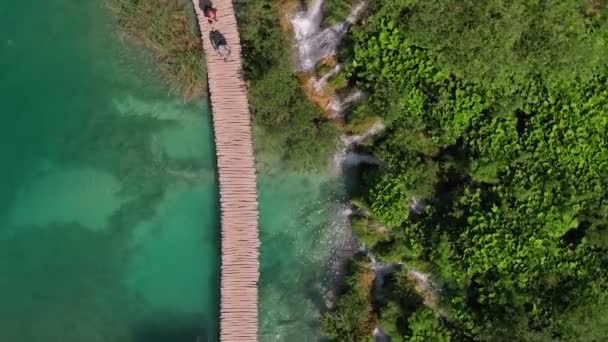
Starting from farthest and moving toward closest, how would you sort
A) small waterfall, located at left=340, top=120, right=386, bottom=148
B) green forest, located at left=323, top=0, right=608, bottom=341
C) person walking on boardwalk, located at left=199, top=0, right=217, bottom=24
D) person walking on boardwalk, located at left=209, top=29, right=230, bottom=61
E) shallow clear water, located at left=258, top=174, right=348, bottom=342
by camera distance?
shallow clear water, located at left=258, top=174, right=348, bottom=342
small waterfall, located at left=340, top=120, right=386, bottom=148
person walking on boardwalk, located at left=209, top=29, right=230, bottom=61
person walking on boardwalk, located at left=199, top=0, right=217, bottom=24
green forest, located at left=323, top=0, right=608, bottom=341

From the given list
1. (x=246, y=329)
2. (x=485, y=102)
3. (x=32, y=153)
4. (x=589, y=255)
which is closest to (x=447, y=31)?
(x=485, y=102)

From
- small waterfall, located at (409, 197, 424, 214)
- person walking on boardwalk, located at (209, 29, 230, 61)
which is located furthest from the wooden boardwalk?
small waterfall, located at (409, 197, 424, 214)

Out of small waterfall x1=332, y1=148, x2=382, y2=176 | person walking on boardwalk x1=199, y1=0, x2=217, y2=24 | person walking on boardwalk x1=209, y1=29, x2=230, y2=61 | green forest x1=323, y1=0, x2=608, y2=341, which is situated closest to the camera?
green forest x1=323, y1=0, x2=608, y2=341

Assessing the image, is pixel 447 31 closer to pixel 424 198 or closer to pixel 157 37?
pixel 424 198

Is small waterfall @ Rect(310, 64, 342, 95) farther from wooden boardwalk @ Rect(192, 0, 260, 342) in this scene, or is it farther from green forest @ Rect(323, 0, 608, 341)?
wooden boardwalk @ Rect(192, 0, 260, 342)

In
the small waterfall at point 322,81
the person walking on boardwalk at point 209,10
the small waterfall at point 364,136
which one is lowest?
the small waterfall at point 364,136

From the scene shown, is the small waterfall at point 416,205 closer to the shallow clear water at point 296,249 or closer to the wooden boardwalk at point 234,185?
the shallow clear water at point 296,249

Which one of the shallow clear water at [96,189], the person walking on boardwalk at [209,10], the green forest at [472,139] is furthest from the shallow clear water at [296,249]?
the person walking on boardwalk at [209,10]
